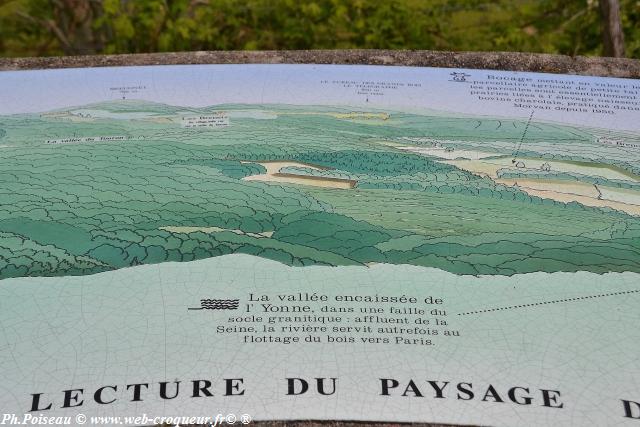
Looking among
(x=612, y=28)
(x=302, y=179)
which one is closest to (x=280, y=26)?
(x=612, y=28)

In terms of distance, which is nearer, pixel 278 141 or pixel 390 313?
pixel 390 313

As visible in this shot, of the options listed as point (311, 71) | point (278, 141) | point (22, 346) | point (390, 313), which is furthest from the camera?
point (311, 71)

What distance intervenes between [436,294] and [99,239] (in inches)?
36.3

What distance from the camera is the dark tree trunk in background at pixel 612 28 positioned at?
4.08m

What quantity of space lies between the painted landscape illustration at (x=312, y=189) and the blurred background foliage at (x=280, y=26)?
1.55 m

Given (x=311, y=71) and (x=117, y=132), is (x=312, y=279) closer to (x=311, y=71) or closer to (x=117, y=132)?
(x=117, y=132)

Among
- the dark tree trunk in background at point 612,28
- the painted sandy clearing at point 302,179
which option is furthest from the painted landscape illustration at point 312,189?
the dark tree trunk in background at point 612,28

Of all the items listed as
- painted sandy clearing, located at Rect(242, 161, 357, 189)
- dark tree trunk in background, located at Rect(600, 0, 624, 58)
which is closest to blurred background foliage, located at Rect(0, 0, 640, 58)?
dark tree trunk in background, located at Rect(600, 0, 624, 58)

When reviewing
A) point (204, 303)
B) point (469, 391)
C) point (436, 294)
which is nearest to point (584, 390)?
point (469, 391)

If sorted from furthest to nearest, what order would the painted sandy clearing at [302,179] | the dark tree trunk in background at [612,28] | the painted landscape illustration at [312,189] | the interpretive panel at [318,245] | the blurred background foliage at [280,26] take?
the blurred background foliage at [280,26] < the dark tree trunk in background at [612,28] < the painted sandy clearing at [302,179] < the painted landscape illustration at [312,189] < the interpretive panel at [318,245]

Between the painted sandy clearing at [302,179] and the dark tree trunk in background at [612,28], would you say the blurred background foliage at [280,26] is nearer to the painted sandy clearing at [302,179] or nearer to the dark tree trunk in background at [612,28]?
the dark tree trunk in background at [612,28]

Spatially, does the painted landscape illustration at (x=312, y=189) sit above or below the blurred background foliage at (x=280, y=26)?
above

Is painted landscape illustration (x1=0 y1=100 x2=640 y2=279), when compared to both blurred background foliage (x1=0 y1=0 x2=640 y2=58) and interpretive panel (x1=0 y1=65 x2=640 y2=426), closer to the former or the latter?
interpretive panel (x1=0 y1=65 x2=640 y2=426)

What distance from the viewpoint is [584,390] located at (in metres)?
1.63
